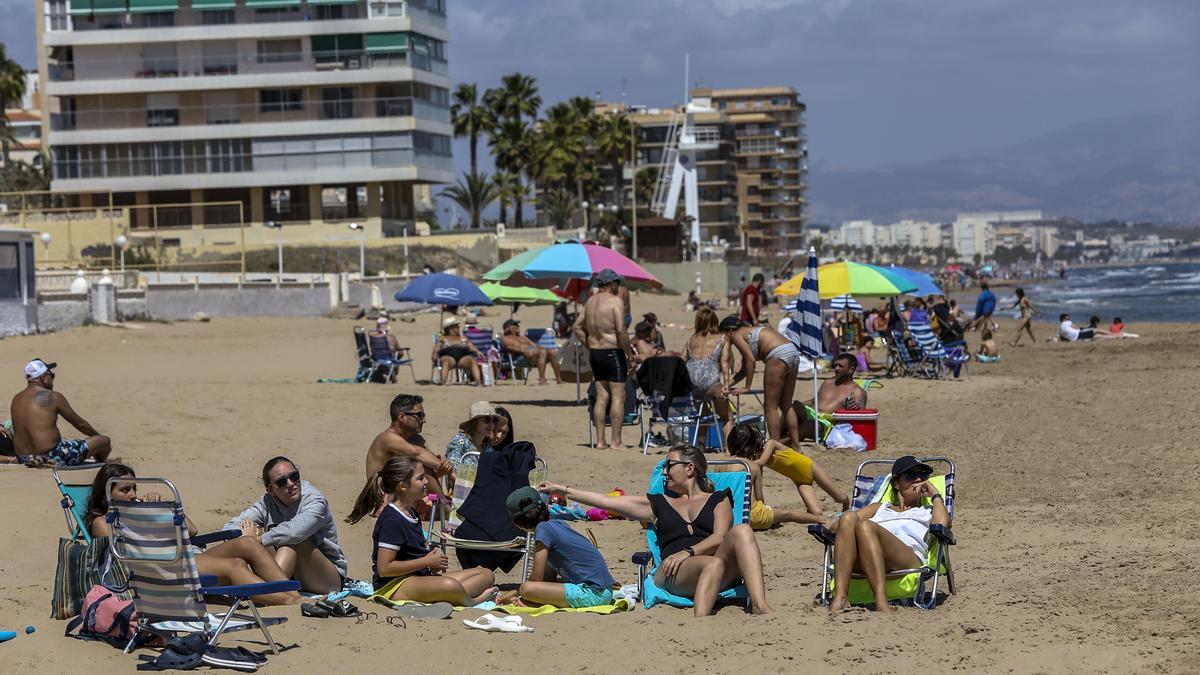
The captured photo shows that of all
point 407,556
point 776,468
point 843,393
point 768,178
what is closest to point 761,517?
point 776,468

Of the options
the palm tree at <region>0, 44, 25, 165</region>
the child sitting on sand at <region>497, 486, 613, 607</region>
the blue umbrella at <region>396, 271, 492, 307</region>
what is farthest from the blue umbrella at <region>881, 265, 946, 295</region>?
the palm tree at <region>0, 44, 25, 165</region>

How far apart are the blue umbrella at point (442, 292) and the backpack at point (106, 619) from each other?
13408mm

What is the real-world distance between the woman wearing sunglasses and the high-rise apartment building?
4179 inches

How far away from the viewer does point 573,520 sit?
988 cm

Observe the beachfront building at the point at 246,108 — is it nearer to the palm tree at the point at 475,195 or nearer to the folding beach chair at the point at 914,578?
the palm tree at the point at 475,195

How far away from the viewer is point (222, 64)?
55906mm

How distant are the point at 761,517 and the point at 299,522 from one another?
3324mm

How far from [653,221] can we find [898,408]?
53.8 metres

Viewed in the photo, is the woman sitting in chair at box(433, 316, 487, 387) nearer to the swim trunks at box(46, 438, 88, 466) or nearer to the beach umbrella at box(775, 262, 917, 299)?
the beach umbrella at box(775, 262, 917, 299)

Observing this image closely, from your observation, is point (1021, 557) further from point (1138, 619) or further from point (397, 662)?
point (397, 662)

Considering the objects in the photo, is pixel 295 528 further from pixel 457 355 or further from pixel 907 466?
pixel 457 355

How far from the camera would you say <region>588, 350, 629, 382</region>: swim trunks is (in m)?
13.4

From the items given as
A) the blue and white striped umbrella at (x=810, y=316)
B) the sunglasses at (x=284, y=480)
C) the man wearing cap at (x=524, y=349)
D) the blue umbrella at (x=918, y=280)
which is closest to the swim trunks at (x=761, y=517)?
the sunglasses at (x=284, y=480)

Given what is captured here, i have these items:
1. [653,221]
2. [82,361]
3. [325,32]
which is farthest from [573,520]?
[653,221]
